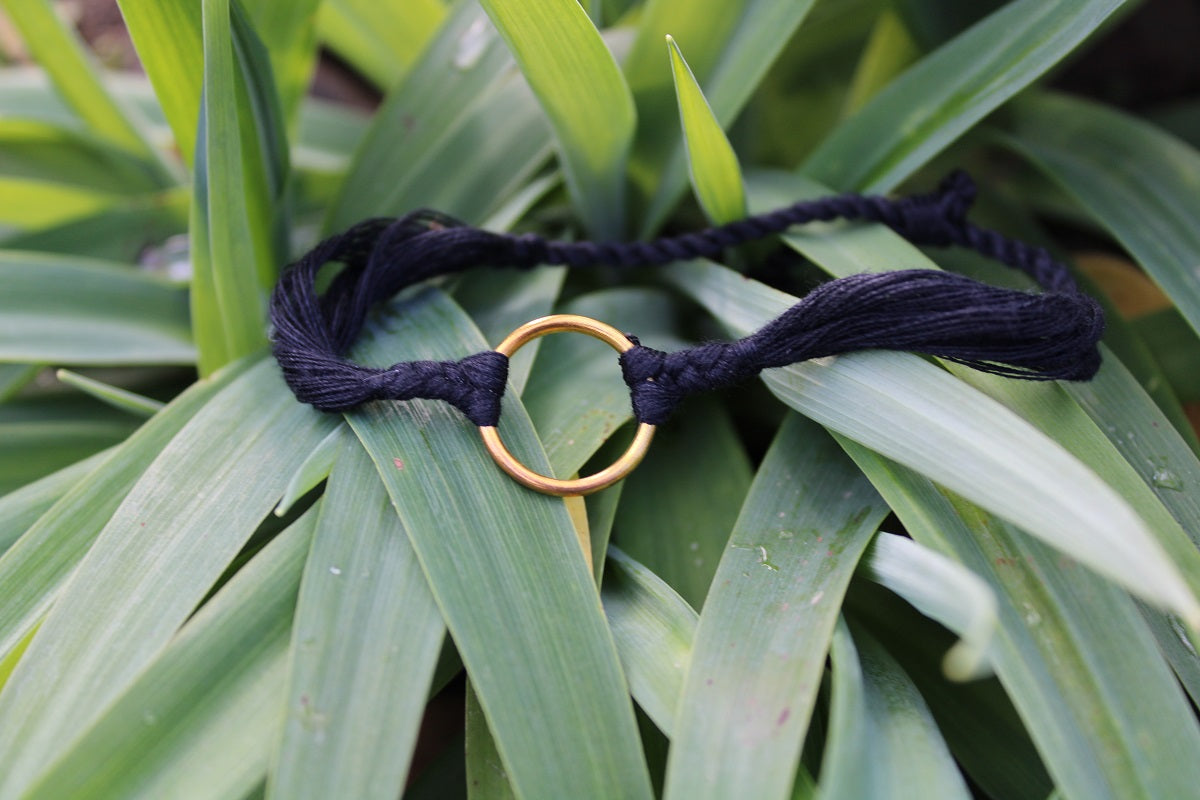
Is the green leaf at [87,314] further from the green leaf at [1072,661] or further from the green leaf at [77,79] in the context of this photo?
the green leaf at [1072,661]

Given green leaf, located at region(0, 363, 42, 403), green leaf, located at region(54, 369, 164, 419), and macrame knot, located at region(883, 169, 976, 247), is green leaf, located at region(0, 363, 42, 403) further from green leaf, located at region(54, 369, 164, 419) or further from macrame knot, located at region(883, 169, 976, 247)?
macrame knot, located at region(883, 169, 976, 247)

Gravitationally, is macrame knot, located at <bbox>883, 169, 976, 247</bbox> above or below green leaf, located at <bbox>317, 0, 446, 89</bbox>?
above

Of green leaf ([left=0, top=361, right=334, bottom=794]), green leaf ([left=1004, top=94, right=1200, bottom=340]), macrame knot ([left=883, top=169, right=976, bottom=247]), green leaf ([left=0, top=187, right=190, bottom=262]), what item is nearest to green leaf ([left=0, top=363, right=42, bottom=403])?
green leaf ([left=0, top=187, right=190, bottom=262])

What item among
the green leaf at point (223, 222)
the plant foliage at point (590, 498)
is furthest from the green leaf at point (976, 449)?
the green leaf at point (223, 222)

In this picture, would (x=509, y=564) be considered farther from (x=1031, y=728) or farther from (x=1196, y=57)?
(x=1196, y=57)

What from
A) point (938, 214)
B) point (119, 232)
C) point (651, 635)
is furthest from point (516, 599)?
point (119, 232)

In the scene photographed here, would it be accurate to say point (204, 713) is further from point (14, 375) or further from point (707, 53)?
point (707, 53)
